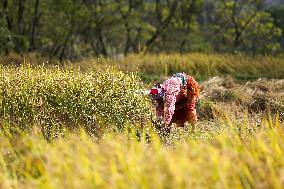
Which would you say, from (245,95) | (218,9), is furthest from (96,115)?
(218,9)

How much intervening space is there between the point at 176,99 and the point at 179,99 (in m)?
0.08

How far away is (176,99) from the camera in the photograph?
26.6 ft

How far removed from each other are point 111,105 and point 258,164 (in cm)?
386

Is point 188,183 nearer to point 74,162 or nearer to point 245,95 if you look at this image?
point 74,162

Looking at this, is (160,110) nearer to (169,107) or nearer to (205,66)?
(169,107)

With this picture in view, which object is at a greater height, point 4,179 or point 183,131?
point 4,179

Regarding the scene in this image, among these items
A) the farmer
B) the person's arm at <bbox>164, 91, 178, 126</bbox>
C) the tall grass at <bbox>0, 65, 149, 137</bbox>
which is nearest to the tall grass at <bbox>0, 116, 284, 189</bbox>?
→ the tall grass at <bbox>0, 65, 149, 137</bbox>

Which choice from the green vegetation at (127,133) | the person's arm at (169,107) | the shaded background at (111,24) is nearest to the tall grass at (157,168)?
the green vegetation at (127,133)

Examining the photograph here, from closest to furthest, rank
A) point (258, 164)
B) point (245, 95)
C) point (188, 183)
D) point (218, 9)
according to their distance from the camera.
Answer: point (188, 183) < point (258, 164) < point (245, 95) < point (218, 9)

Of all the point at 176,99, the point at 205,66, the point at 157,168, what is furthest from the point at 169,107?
the point at 205,66

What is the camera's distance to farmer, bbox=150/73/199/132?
745 centimetres

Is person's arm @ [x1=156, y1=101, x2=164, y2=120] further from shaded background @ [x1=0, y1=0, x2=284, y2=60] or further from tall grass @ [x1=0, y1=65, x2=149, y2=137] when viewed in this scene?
shaded background @ [x1=0, y1=0, x2=284, y2=60]

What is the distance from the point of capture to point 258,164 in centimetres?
380

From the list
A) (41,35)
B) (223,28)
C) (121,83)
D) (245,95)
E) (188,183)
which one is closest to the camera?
(188,183)
